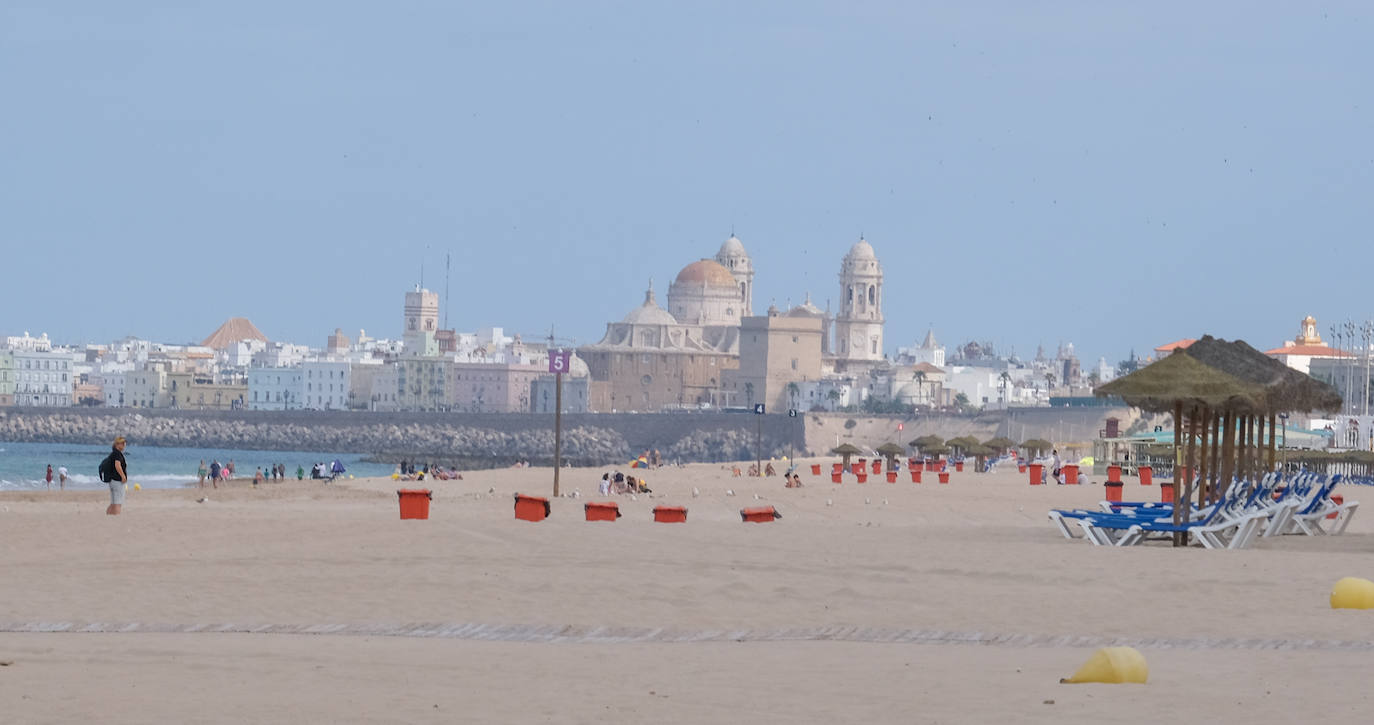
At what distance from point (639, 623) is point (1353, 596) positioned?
392 cm

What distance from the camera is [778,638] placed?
9.88 m

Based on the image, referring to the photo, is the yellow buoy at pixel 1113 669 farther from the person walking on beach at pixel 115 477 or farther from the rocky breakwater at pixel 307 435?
the rocky breakwater at pixel 307 435

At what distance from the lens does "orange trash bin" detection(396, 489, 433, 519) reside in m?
17.1

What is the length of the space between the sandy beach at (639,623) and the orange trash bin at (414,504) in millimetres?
835

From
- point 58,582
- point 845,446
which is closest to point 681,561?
point 58,582

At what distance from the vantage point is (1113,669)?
7.79 metres

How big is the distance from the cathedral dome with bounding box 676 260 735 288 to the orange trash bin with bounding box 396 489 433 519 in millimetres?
127635

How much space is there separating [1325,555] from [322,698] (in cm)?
949

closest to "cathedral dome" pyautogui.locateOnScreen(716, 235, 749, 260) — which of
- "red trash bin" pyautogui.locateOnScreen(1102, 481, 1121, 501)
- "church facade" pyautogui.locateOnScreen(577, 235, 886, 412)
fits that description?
"church facade" pyautogui.locateOnScreen(577, 235, 886, 412)

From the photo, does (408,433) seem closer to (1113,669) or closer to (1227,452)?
(1227,452)

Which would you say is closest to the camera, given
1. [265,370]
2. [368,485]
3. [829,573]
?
[829,573]

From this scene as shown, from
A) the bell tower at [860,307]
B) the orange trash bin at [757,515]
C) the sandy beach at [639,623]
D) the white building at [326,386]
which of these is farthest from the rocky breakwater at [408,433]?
the sandy beach at [639,623]

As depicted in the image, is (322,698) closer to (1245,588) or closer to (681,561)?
(681,561)

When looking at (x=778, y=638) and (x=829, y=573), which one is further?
(x=829, y=573)
